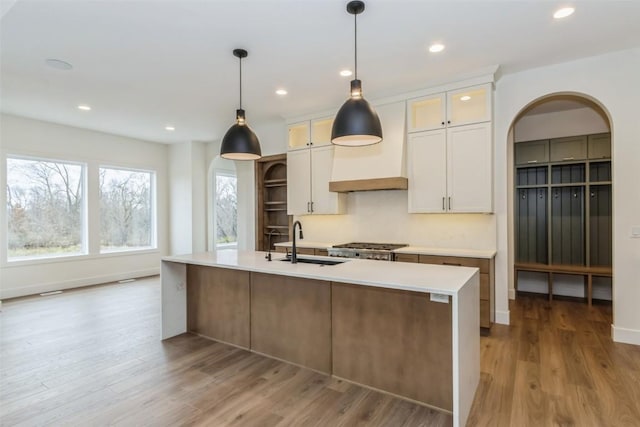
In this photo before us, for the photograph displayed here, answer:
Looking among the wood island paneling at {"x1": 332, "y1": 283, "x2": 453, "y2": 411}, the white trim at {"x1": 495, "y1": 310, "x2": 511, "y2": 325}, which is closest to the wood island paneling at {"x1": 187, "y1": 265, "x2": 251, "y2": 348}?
the wood island paneling at {"x1": 332, "y1": 283, "x2": 453, "y2": 411}

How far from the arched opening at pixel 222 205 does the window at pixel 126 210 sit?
1277 millimetres

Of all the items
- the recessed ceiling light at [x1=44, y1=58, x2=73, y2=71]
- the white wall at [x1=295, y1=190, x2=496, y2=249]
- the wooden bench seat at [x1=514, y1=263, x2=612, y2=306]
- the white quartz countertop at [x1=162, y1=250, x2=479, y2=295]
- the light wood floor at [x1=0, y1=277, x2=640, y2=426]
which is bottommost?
the light wood floor at [x1=0, y1=277, x2=640, y2=426]

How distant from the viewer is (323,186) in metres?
5.00

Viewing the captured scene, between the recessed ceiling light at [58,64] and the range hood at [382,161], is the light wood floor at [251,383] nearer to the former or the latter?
the range hood at [382,161]

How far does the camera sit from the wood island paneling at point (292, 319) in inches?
107

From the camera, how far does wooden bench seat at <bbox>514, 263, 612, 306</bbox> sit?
4.49m

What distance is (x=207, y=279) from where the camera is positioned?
11.5ft

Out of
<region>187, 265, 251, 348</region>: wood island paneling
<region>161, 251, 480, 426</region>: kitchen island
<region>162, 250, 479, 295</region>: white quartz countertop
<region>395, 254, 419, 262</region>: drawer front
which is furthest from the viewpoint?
<region>395, 254, 419, 262</region>: drawer front

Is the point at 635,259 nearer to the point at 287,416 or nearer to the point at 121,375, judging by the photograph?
the point at 287,416

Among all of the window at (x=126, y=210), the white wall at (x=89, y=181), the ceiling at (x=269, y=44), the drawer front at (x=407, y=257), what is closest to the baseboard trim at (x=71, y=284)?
the white wall at (x=89, y=181)

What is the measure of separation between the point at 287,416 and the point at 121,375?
4.99ft

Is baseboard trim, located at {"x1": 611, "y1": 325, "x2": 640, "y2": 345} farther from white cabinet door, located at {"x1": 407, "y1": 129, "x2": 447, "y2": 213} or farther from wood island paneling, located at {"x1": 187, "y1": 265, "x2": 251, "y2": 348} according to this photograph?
wood island paneling, located at {"x1": 187, "y1": 265, "x2": 251, "y2": 348}

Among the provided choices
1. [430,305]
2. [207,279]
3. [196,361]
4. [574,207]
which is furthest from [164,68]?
[574,207]

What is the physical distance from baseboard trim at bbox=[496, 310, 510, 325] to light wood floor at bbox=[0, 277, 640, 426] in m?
0.08
